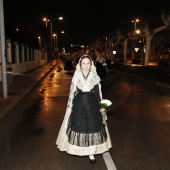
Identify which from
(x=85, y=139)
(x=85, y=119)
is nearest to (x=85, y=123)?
(x=85, y=119)

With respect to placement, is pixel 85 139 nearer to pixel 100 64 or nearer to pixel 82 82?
pixel 82 82

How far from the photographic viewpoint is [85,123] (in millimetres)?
5516

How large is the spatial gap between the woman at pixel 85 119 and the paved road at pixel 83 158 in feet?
1.10

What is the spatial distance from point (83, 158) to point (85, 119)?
34.5 inches

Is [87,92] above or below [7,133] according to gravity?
above

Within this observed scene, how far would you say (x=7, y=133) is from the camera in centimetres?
789

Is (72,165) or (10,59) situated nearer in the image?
(72,165)

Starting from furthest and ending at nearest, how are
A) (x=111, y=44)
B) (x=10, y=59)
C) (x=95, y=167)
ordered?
1. (x=111, y=44)
2. (x=10, y=59)
3. (x=95, y=167)

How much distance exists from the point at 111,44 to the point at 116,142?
45.4 meters

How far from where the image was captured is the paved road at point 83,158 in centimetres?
571

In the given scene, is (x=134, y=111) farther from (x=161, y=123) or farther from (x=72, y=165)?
(x=72, y=165)

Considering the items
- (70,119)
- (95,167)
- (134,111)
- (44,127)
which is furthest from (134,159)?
(134,111)

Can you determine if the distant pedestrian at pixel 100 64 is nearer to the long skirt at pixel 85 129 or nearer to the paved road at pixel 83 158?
the paved road at pixel 83 158

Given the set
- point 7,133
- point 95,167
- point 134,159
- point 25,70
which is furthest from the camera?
point 25,70
